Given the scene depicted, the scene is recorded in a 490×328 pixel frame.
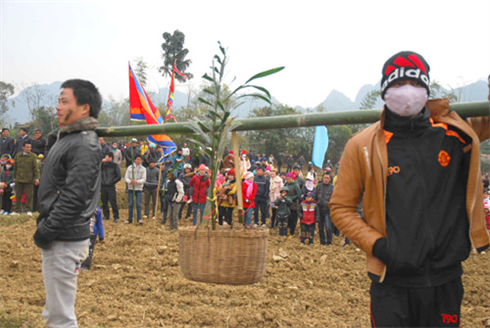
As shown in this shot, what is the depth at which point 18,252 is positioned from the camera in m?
8.20

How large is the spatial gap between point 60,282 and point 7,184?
11749 mm

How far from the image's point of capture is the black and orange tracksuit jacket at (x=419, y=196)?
204 centimetres

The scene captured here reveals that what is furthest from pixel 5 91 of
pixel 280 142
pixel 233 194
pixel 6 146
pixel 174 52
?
pixel 233 194

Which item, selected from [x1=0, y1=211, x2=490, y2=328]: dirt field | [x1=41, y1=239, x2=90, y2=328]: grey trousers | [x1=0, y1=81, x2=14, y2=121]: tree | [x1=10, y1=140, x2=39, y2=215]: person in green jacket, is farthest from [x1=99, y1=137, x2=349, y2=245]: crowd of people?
[x1=0, y1=81, x2=14, y2=121]: tree

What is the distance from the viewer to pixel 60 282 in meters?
2.72

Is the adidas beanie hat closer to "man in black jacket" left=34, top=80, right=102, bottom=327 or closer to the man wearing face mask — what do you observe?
the man wearing face mask

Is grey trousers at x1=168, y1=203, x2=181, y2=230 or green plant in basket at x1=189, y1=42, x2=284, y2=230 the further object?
grey trousers at x1=168, y1=203, x2=181, y2=230

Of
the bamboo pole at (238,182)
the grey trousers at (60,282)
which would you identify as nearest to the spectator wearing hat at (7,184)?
the grey trousers at (60,282)

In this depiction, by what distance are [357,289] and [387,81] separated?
19.2 ft

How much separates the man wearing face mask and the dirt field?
3445 mm

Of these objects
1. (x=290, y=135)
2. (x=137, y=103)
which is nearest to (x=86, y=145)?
(x=137, y=103)

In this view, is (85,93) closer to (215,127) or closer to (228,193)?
(215,127)

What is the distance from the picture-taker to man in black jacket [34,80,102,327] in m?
2.71

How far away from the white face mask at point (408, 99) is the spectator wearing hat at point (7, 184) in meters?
13.0
